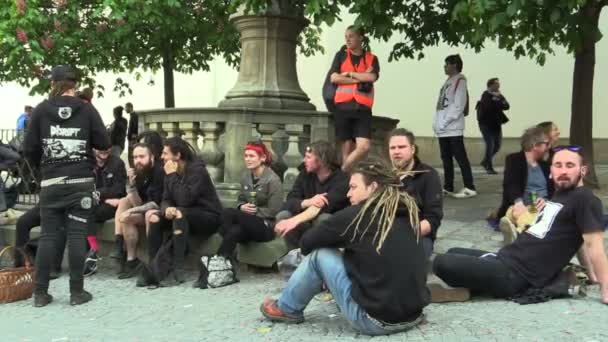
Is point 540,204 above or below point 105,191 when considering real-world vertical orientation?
above

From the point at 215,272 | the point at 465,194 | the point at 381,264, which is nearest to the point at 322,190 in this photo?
the point at 215,272

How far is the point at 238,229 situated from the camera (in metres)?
6.05

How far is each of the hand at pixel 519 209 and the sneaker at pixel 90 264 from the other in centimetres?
378

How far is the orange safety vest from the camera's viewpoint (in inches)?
289

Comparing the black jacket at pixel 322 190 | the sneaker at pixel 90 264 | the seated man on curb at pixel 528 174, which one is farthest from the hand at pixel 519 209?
the sneaker at pixel 90 264

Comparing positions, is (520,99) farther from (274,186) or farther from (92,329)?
(92,329)

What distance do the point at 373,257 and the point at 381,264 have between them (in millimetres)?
61

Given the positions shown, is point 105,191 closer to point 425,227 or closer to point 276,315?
point 276,315

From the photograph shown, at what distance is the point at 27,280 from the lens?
5.74m

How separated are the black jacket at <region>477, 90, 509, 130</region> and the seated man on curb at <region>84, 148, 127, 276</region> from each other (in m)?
8.00

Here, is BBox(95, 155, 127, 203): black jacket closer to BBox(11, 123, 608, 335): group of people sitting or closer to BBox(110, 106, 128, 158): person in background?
BBox(11, 123, 608, 335): group of people sitting

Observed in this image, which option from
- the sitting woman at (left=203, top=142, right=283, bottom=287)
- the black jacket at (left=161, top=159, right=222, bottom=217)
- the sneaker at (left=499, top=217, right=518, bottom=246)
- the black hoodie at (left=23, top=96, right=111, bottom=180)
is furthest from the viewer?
the black jacket at (left=161, top=159, right=222, bottom=217)

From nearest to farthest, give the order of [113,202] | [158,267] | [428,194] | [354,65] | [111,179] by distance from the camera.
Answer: [428,194] < [158,267] < [113,202] < [111,179] < [354,65]

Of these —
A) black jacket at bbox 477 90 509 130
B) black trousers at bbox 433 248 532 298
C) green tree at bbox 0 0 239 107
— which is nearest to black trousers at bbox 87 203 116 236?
black trousers at bbox 433 248 532 298
